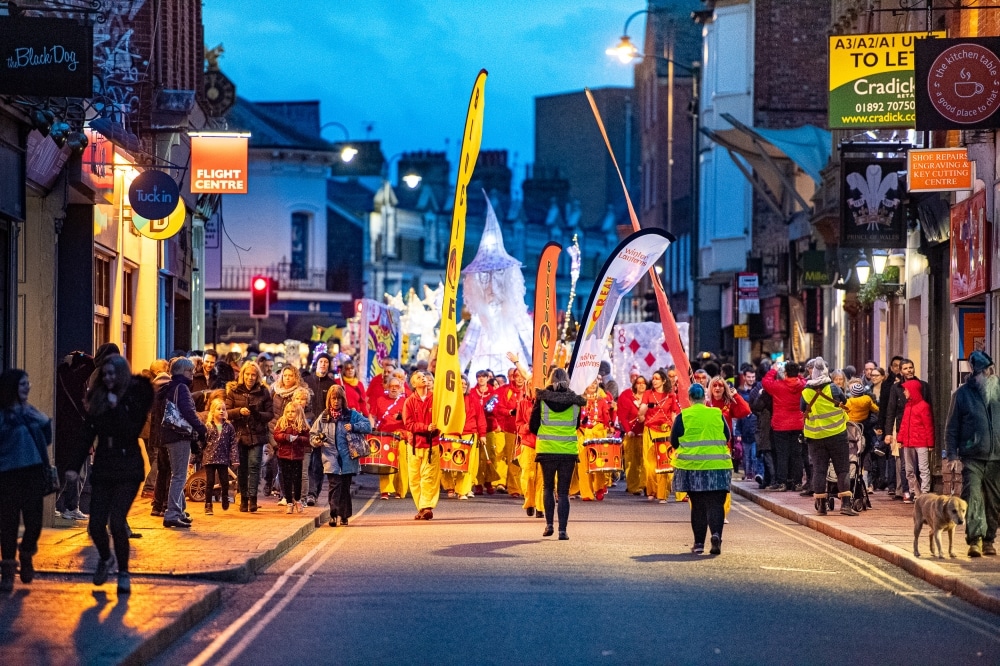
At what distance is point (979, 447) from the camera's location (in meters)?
15.3

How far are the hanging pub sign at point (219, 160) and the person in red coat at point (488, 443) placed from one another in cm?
497

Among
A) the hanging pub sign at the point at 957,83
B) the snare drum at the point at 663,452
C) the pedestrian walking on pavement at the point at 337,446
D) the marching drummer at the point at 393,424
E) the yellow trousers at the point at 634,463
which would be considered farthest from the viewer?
the yellow trousers at the point at 634,463

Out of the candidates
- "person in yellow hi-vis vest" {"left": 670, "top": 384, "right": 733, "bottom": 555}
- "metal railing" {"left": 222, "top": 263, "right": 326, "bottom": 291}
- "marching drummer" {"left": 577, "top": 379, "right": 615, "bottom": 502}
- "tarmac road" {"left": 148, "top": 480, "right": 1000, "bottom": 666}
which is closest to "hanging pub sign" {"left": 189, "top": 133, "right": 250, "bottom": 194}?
"marching drummer" {"left": 577, "top": 379, "right": 615, "bottom": 502}

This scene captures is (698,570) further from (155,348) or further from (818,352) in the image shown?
(818,352)

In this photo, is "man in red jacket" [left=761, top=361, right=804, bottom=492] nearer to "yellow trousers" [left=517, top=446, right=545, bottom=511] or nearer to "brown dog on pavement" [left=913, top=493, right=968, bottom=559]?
"yellow trousers" [left=517, top=446, right=545, bottom=511]

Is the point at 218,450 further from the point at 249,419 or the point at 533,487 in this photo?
the point at 533,487

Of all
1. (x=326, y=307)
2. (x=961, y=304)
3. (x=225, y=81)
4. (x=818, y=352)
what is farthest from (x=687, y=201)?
(x=961, y=304)

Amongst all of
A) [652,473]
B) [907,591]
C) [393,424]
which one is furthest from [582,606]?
[652,473]

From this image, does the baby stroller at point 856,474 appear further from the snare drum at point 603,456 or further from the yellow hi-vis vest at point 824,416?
the snare drum at point 603,456

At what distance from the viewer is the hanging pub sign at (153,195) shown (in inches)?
883

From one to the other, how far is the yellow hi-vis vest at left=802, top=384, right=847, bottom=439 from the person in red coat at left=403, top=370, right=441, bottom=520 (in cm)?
435

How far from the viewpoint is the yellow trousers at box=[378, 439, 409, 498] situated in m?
22.6

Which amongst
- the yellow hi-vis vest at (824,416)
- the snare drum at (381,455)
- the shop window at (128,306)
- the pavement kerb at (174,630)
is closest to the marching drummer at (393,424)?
the snare drum at (381,455)

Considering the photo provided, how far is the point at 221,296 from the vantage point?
67.8 meters
